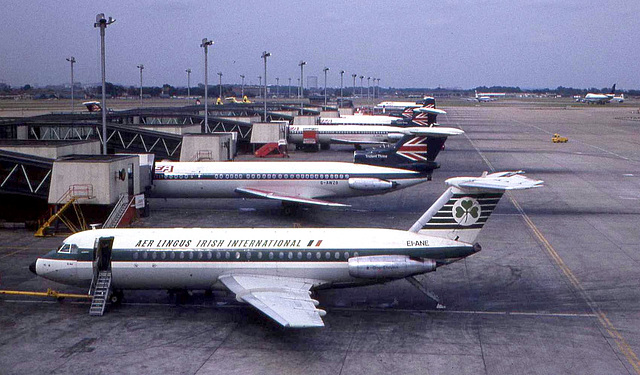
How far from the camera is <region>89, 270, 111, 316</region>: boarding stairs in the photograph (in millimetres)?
21375

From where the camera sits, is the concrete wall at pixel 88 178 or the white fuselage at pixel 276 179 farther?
the white fuselage at pixel 276 179

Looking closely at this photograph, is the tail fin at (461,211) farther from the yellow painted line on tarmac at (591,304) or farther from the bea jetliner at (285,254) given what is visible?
the yellow painted line on tarmac at (591,304)

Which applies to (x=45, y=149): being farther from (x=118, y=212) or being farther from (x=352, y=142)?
(x=352, y=142)

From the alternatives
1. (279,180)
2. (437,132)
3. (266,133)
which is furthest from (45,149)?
(266,133)

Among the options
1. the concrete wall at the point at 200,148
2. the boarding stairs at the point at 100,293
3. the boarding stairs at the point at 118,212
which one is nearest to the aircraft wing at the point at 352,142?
the concrete wall at the point at 200,148

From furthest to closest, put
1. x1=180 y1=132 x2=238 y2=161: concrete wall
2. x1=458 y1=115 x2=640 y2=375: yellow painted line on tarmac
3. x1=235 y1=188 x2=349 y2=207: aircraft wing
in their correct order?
1. x1=180 y1=132 x2=238 y2=161: concrete wall
2. x1=235 y1=188 x2=349 y2=207: aircraft wing
3. x1=458 y1=115 x2=640 y2=375: yellow painted line on tarmac

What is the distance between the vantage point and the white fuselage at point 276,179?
3891 cm

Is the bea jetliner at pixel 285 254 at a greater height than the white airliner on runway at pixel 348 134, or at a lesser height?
lesser

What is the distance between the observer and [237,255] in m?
21.5

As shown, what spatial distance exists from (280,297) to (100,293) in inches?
268

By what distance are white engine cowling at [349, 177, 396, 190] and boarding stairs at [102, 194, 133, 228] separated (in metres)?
13.6

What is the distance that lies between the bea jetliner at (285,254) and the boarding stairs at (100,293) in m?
0.04

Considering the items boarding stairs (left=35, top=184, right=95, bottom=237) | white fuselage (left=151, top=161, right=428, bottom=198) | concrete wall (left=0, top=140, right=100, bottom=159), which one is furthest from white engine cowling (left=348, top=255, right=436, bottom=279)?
concrete wall (left=0, top=140, right=100, bottom=159)

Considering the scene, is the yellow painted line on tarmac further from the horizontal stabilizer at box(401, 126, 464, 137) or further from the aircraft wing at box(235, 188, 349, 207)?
the aircraft wing at box(235, 188, 349, 207)
